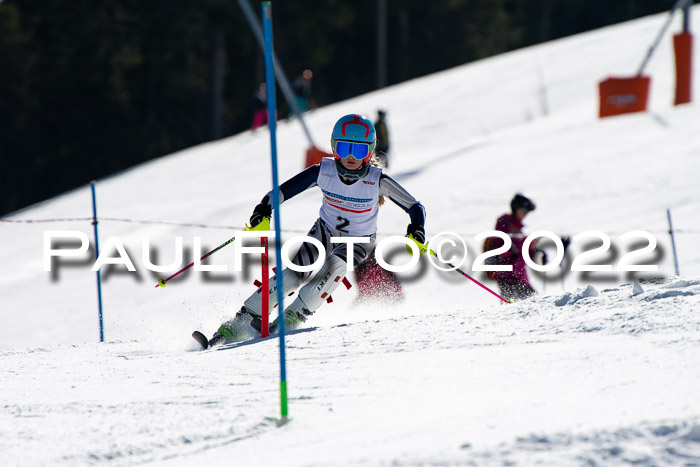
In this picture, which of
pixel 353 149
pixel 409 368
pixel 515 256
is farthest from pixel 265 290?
pixel 515 256

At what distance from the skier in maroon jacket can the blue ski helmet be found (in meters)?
1.59

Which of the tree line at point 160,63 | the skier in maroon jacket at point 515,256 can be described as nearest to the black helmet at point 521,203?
the skier in maroon jacket at point 515,256

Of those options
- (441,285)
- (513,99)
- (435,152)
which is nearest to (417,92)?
(513,99)

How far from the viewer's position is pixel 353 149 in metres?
6.11

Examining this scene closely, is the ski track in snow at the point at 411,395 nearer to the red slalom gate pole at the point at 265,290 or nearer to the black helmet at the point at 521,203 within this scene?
the red slalom gate pole at the point at 265,290

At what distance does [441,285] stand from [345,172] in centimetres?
392

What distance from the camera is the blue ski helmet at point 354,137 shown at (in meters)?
6.08

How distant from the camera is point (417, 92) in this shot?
83.8 feet

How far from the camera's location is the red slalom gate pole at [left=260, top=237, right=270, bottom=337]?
5.73 m

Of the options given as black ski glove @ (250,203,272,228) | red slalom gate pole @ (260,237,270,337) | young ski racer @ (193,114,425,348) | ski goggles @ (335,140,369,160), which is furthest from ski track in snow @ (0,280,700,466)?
ski goggles @ (335,140,369,160)

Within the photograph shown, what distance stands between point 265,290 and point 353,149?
115 cm

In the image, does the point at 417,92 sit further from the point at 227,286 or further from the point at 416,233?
the point at 416,233

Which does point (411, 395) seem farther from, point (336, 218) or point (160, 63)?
point (160, 63)

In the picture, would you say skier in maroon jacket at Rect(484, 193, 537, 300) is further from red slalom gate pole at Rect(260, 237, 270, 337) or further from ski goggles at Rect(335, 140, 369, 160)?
red slalom gate pole at Rect(260, 237, 270, 337)
